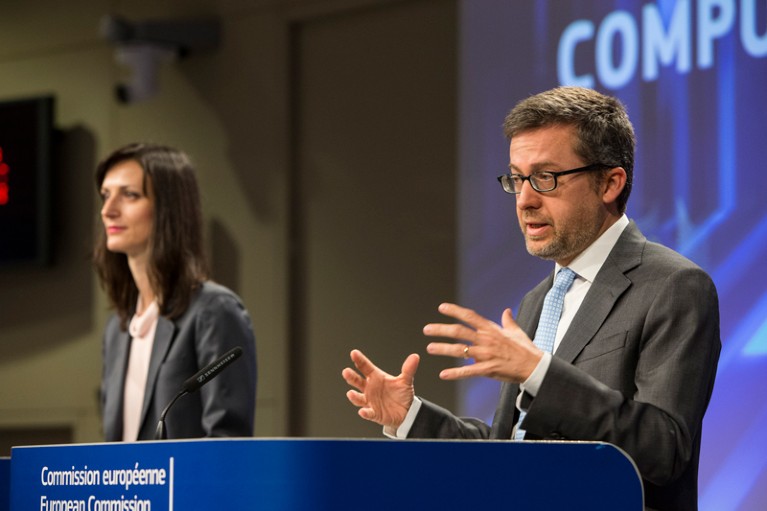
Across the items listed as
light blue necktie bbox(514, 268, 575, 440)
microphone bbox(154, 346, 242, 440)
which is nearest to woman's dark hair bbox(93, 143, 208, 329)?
microphone bbox(154, 346, 242, 440)

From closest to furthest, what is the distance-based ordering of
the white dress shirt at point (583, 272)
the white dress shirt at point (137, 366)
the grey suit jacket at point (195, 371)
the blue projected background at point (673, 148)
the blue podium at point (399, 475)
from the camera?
the blue podium at point (399, 475)
the white dress shirt at point (583, 272)
the grey suit jacket at point (195, 371)
the white dress shirt at point (137, 366)
the blue projected background at point (673, 148)

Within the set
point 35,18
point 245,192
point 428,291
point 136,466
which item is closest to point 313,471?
point 136,466

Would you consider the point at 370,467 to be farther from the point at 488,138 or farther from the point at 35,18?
the point at 35,18

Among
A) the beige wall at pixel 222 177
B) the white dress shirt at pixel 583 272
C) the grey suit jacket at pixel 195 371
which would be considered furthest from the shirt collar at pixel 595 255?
the beige wall at pixel 222 177

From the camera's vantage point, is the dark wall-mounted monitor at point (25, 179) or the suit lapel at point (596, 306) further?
the dark wall-mounted monitor at point (25, 179)

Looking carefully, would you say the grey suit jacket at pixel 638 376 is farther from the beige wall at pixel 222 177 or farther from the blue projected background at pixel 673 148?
the beige wall at pixel 222 177

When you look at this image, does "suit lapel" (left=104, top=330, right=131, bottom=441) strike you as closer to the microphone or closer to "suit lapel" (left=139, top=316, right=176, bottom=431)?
"suit lapel" (left=139, top=316, right=176, bottom=431)

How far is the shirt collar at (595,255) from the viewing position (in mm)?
2420

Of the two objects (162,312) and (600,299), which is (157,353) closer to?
(162,312)

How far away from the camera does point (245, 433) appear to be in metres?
3.23

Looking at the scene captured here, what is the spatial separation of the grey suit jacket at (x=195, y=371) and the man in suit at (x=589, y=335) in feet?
2.98

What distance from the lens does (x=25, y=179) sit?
595cm

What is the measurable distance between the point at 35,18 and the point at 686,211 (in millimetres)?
3989

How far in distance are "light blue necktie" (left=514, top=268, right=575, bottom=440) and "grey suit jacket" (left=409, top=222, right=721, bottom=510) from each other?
0.26ft
